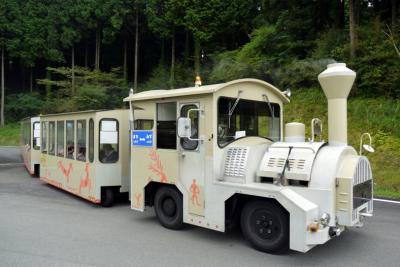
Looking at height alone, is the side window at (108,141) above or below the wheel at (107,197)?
above

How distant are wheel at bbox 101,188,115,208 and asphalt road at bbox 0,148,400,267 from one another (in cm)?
31

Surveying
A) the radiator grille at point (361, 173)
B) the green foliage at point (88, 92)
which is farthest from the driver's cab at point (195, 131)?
the green foliage at point (88, 92)

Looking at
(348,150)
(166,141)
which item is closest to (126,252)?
(166,141)

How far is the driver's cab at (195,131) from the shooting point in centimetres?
577

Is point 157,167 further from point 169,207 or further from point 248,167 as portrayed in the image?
point 248,167

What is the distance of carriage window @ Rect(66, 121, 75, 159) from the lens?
9719 mm

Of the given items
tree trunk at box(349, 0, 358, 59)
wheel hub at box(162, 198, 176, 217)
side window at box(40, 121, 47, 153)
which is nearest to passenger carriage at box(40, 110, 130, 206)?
wheel hub at box(162, 198, 176, 217)

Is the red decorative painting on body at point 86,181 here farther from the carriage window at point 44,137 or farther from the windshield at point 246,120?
the windshield at point 246,120

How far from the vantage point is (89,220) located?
290 inches

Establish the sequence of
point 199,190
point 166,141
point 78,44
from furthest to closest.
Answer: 1. point 78,44
2. point 166,141
3. point 199,190

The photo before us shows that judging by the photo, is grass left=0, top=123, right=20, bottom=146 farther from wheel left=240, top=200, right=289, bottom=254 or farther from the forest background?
wheel left=240, top=200, right=289, bottom=254

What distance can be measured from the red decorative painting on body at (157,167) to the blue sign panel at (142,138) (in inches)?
7.9

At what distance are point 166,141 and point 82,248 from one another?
2.22 m

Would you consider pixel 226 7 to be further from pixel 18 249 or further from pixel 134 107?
pixel 18 249
